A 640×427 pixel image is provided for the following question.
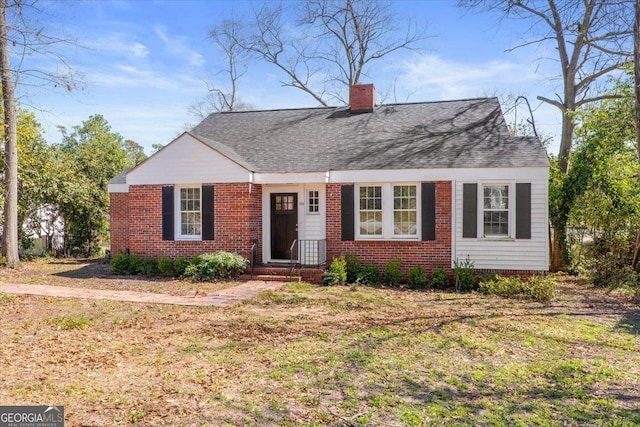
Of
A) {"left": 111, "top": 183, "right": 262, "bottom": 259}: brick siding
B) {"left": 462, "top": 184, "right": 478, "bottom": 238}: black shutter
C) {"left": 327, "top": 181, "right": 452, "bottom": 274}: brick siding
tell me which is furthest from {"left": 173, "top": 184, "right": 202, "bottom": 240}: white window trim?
{"left": 462, "top": 184, "right": 478, "bottom": 238}: black shutter

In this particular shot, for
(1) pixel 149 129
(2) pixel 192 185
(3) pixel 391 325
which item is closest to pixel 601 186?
(3) pixel 391 325

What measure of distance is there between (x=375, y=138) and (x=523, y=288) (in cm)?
631

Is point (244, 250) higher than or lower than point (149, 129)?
lower

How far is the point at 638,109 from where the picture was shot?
7.61 m

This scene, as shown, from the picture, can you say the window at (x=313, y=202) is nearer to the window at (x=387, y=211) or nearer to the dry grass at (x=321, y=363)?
the window at (x=387, y=211)

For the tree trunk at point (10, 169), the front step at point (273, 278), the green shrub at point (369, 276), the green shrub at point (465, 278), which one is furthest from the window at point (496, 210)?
the tree trunk at point (10, 169)

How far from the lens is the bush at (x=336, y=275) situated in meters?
11.4

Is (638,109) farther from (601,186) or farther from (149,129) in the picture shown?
(149,129)

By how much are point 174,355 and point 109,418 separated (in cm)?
174

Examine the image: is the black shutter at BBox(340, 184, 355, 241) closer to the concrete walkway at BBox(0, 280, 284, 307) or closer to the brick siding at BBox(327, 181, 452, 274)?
the brick siding at BBox(327, 181, 452, 274)

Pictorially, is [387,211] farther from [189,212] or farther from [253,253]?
[189,212]

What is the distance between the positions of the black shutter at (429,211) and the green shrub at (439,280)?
929 mm

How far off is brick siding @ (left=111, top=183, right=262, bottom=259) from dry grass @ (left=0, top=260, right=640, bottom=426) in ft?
13.0

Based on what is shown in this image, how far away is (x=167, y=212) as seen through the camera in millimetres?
12688
